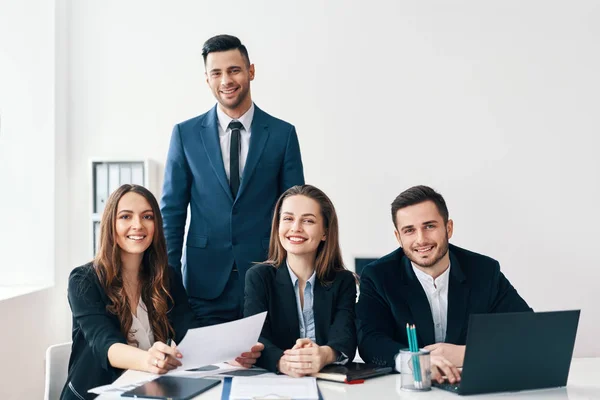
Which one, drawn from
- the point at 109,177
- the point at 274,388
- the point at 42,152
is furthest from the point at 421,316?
the point at 42,152

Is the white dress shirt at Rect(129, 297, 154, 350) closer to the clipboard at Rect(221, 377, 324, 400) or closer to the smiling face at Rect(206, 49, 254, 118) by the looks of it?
the clipboard at Rect(221, 377, 324, 400)

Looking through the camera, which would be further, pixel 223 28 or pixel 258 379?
pixel 223 28

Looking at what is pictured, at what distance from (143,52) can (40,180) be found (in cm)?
94

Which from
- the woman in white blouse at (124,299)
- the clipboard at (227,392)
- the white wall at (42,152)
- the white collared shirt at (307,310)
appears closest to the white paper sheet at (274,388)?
the clipboard at (227,392)

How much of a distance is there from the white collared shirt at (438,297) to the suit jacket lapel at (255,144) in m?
0.68

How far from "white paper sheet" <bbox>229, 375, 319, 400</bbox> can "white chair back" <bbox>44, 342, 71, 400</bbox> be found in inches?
29.0

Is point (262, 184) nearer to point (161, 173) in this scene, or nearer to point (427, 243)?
point (427, 243)

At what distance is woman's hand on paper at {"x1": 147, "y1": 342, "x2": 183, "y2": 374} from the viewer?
1.85 meters

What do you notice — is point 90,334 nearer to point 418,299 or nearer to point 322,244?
point 322,244

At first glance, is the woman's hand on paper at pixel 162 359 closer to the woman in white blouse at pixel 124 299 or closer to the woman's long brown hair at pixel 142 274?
the woman in white blouse at pixel 124 299

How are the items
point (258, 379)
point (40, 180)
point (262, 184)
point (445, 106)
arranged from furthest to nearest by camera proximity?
1. point (445, 106)
2. point (40, 180)
3. point (262, 184)
4. point (258, 379)

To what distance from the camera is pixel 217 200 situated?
8.46 ft

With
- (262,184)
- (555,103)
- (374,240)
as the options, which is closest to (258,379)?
(262,184)

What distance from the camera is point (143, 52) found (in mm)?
4184
